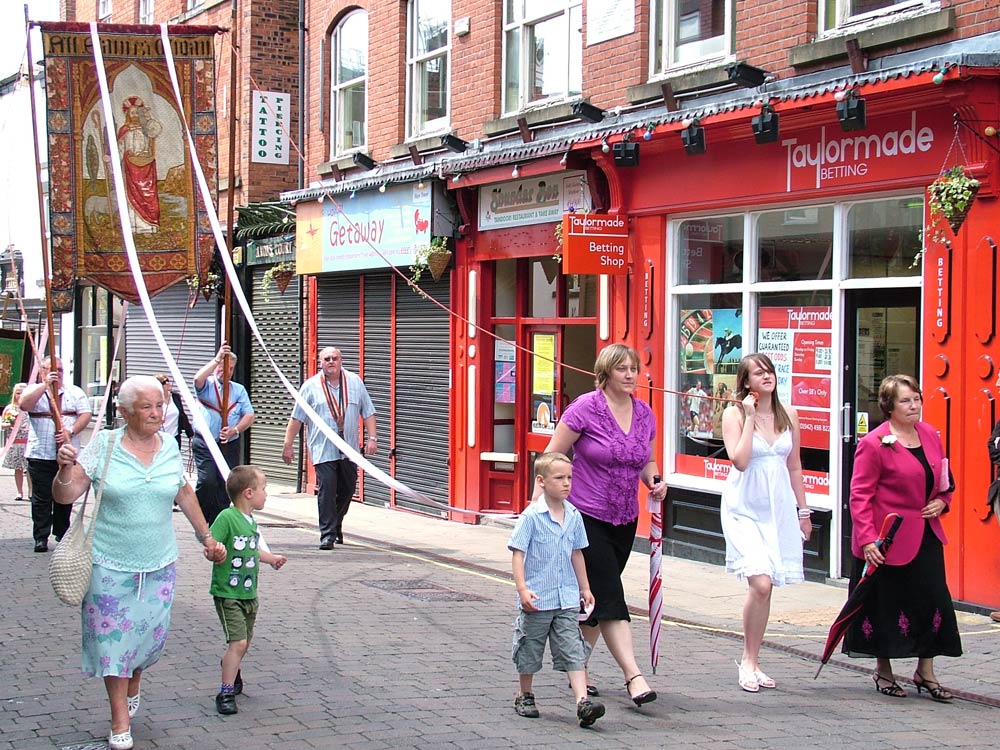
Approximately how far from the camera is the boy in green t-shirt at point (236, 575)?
602 cm

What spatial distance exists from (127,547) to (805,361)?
21.3 feet

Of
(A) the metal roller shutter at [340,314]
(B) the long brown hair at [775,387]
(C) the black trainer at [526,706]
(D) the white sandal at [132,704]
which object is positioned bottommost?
(C) the black trainer at [526,706]

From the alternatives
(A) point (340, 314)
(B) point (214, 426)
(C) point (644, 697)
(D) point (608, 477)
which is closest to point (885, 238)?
(D) point (608, 477)

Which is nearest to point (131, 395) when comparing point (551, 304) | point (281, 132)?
point (551, 304)

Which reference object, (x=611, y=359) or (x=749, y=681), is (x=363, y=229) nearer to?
(x=611, y=359)

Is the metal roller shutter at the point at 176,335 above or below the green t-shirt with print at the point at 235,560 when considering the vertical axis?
above

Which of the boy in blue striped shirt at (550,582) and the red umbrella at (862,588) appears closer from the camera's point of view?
the boy in blue striped shirt at (550,582)

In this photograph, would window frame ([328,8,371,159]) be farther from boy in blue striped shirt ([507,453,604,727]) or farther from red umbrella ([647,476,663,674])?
boy in blue striped shirt ([507,453,604,727])

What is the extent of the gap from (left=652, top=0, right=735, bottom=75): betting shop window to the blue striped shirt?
662 cm

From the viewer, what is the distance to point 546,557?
5.99 m

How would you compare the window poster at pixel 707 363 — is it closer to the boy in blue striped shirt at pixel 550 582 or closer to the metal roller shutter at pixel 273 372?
the boy in blue striped shirt at pixel 550 582

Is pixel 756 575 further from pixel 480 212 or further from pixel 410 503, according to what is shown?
pixel 410 503

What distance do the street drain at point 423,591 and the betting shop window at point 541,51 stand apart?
18.9 ft

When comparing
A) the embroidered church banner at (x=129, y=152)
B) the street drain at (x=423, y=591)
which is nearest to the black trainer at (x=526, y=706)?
the street drain at (x=423, y=591)
